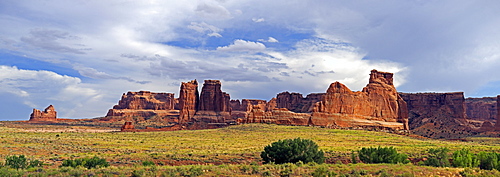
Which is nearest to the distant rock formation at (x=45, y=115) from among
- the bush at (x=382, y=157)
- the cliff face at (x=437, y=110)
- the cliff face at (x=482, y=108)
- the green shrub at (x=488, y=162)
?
the cliff face at (x=437, y=110)

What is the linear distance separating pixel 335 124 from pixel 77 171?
6839 centimetres

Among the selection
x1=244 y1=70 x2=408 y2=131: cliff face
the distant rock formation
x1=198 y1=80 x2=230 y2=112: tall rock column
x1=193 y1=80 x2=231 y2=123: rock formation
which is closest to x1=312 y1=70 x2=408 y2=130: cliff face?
x1=244 y1=70 x2=408 y2=131: cliff face

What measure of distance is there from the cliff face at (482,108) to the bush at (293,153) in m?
171

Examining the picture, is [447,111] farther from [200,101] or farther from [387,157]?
[387,157]

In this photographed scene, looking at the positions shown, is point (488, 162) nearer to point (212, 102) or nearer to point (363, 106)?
point (363, 106)

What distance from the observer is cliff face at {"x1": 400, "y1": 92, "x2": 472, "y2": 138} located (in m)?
133

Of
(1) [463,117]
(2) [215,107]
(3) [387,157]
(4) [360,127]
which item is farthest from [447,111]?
(3) [387,157]

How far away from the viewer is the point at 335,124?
83.4 meters

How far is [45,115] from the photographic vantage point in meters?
176

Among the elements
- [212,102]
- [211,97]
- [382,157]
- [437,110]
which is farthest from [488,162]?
[211,97]

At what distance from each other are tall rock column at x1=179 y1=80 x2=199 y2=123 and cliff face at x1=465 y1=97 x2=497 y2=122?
11948 cm

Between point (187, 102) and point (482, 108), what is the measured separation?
5120 inches

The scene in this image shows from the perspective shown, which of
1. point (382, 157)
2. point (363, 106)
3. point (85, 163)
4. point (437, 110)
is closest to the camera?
point (85, 163)

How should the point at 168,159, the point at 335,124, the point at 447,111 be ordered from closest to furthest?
the point at 168,159 → the point at 335,124 → the point at 447,111
